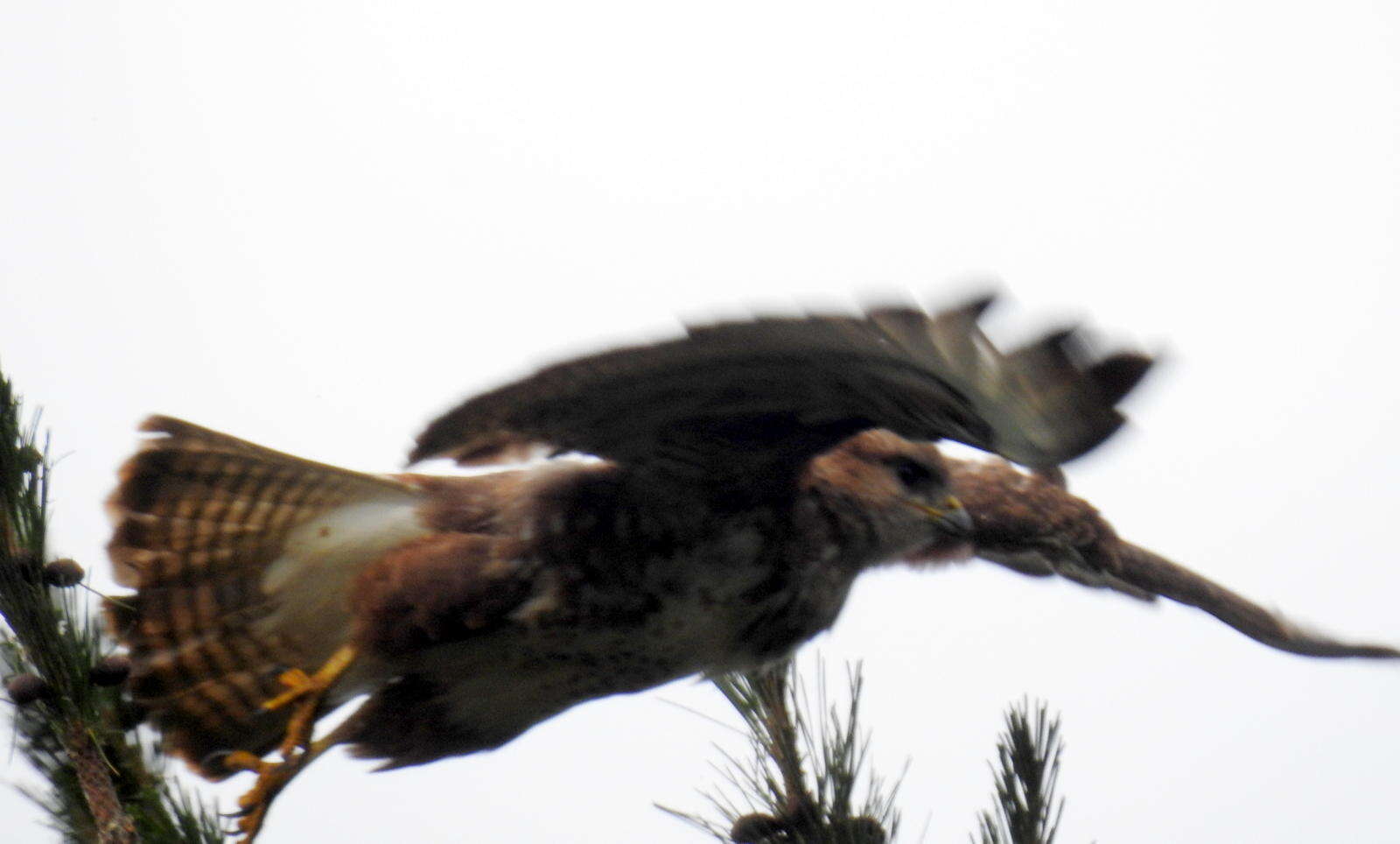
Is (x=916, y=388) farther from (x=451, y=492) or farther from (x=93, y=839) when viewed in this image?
(x=93, y=839)

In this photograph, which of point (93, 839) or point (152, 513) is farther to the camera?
point (152, 513)

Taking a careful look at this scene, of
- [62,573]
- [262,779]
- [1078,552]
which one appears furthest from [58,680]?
[1078,552]

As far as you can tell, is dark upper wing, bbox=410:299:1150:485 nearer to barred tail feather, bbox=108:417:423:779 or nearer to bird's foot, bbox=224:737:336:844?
barred tail feather, bbox=108:417:423:779

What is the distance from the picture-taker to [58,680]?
2027mm

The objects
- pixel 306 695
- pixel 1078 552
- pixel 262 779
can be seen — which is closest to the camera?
pixel 262 779

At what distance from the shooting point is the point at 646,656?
3.20m

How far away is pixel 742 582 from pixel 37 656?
151 cm

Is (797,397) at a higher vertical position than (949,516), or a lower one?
higher

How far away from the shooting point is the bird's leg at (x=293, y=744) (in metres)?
2.98

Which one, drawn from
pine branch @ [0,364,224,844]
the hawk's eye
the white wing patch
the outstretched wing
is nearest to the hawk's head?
the hawk's eye

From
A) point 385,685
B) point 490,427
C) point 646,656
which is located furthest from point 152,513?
point 646,656

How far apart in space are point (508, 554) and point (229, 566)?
0.69m

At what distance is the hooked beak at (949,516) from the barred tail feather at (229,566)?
3.79 feet

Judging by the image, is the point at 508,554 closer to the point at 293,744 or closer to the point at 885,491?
the point at 293,744
